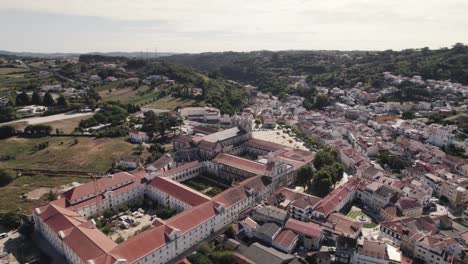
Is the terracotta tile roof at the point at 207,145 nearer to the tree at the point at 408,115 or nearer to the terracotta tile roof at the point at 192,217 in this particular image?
the terracotta tile roof at the point at 192,217

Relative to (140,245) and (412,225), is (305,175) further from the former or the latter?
(140,245)

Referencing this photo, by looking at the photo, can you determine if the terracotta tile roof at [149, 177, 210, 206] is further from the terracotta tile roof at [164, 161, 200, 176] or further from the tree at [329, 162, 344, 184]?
the tree at [329, 162, 344, 184]

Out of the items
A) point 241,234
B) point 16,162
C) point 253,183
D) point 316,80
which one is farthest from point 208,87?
point 241,234

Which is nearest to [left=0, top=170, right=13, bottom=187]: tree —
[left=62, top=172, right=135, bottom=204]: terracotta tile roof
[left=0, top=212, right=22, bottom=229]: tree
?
[left=0, top=212, right=22, bottom=229]: tree

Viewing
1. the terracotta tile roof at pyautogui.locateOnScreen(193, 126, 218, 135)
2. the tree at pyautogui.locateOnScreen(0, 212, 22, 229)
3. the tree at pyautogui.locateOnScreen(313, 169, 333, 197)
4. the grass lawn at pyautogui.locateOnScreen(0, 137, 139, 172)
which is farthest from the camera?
the terracotta tile roof at pyautogui.locateOnScreen(193, 126, 218, 135)

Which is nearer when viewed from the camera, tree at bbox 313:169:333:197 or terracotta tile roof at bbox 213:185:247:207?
terracotta tile roof at bbox 213:185:247:207

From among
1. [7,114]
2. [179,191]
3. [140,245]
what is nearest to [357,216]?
[179,191]

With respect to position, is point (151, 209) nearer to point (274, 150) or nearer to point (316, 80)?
point (274, 150)
